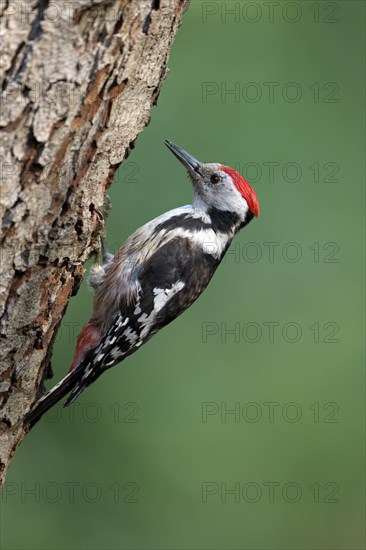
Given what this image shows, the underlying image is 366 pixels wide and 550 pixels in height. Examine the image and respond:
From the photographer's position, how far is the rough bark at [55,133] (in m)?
2.22

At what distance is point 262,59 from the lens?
666 cm

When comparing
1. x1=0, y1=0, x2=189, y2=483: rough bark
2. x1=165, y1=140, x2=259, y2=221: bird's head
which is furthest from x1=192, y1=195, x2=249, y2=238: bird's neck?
x1=0, y1=0, x2=189, y2=483: rough bark

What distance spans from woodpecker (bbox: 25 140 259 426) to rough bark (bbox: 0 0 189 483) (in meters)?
1.03

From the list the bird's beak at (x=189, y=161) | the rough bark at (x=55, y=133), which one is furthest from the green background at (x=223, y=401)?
the rough bark at (x=55, y=133)

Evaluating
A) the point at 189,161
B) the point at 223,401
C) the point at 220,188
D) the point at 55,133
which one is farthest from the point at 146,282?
the point at 223,401

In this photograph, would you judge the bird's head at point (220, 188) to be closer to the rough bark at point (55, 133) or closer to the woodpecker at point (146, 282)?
the woodpecker at point (146, 282)

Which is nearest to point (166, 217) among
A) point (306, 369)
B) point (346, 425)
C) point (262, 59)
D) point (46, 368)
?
point (46, 368)

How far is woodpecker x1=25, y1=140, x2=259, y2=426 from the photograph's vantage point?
155 inches

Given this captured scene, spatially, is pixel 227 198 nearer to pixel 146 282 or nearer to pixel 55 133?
pixel 146 282

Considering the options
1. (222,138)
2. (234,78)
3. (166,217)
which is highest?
(234,78)

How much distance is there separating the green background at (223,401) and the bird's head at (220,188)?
1.05 meters

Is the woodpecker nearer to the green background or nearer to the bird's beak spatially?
the bird's beak

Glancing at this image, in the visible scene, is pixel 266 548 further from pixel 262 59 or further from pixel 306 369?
pixel 262 59

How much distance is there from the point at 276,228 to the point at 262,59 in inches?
66.7
